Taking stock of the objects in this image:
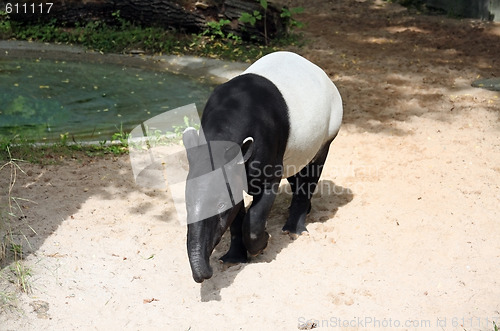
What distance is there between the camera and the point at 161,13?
1236 cm

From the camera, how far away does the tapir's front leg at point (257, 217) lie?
493 centimetres

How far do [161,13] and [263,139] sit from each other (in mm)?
8419

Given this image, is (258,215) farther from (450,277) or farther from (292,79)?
(450,277)

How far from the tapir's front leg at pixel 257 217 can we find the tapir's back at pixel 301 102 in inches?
12.2

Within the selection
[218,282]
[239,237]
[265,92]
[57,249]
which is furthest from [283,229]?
[57,249]

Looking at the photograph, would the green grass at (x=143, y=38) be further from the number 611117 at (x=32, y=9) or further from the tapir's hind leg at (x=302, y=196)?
the tapir's hind leg at (x=302, y=196)

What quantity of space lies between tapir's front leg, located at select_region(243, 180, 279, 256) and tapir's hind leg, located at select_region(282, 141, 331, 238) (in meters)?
Answer: 0.75

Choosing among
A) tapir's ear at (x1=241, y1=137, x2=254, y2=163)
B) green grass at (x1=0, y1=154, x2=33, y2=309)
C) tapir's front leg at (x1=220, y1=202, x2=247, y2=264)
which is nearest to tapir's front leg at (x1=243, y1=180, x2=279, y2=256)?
tapir's front leg at (x1=220, y1=202, x2=247, y2=264)

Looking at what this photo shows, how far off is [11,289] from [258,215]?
1.90 metres

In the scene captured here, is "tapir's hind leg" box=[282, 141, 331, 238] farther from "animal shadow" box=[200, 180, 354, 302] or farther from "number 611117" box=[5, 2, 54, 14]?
"number 611117" box=[5, 2, 54, 14]

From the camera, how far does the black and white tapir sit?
4.30m

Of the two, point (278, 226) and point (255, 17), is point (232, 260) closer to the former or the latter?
point (278, 226)

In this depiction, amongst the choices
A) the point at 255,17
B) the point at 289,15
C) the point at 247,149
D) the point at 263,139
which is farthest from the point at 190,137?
the point at 289,15

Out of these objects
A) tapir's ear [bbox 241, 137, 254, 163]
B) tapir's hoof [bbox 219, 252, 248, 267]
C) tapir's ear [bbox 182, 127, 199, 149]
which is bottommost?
tapir's hoof [bbox 219, 252, 248, 267]
